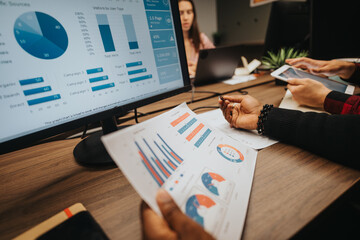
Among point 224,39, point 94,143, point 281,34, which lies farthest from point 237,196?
point 224,39

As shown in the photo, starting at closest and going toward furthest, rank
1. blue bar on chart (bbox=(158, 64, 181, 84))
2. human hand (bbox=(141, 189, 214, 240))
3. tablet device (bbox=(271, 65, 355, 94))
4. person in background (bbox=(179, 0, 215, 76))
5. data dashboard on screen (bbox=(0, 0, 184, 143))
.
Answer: human hand (bbox=(141, 189, 214, 240))
data dashboard on screen (bbox=(0, 0, 184, 143))
blue bar on chart (bbox=(158, 64, 181, 84))
tablet device (bbox=(271, 65, 355, 94))
person in background (bbox=(179, 0, 215, 76))

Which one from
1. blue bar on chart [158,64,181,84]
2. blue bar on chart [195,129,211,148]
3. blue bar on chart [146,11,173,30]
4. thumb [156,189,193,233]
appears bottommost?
thumb [156,189,193,233]

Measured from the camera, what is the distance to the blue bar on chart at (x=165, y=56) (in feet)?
1.78

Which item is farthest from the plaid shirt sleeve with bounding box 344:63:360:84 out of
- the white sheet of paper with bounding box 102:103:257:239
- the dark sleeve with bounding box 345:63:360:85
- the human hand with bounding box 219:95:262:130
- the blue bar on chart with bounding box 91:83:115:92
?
the blue bar on chart with bounding box 91:83:115:92

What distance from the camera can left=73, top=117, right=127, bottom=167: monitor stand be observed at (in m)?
0.46

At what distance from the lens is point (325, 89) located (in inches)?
25.5

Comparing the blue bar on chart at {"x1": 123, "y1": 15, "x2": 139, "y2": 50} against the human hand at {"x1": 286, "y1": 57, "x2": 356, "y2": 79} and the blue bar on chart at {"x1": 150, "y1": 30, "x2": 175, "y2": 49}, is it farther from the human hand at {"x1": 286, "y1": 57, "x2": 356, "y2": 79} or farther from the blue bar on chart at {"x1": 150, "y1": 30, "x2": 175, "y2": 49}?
the human hand at {"x1": 286, "y1": 57, "x2": 356, "y2": 79}

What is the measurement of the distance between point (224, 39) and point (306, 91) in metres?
5.12

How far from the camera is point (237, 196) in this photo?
32 centimetres

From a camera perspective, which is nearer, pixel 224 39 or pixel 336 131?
pixel 336 131

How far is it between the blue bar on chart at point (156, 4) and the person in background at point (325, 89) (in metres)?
0.57

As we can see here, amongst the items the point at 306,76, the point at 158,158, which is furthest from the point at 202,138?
the point at 306,76

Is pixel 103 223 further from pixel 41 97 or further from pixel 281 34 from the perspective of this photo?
pixel 281 34

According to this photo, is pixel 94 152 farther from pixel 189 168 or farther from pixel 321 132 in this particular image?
pixel 321 132
